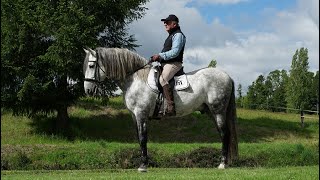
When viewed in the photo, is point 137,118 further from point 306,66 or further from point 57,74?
point 306,66

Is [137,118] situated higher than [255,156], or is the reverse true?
[137,118]

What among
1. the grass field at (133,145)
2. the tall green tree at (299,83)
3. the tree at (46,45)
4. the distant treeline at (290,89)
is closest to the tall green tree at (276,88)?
the distant treeline at (290,89)

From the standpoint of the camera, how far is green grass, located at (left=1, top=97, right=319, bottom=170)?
68.5ft

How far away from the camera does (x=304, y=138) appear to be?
32688 mm

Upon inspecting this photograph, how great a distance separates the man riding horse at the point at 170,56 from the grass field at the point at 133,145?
207cm

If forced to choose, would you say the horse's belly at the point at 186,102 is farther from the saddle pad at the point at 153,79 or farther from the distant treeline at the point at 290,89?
the distant treeline at the point at 290,89

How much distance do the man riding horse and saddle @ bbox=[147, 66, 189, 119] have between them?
153 mm

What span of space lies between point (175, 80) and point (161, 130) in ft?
60.8

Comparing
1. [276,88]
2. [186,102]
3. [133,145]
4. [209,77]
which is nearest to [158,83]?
[186,102]

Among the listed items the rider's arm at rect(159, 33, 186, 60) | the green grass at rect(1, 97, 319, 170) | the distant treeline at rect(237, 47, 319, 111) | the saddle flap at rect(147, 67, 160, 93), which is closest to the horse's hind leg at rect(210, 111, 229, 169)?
the green grass at rect(1, 97, 319, 170)

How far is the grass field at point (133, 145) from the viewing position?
Answer: 15.9 metres

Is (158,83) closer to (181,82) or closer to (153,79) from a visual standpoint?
(153,79)

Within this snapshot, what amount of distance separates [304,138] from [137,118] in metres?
22.8

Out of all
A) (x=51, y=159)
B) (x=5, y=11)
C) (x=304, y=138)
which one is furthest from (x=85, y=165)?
(x=304, y=138)
